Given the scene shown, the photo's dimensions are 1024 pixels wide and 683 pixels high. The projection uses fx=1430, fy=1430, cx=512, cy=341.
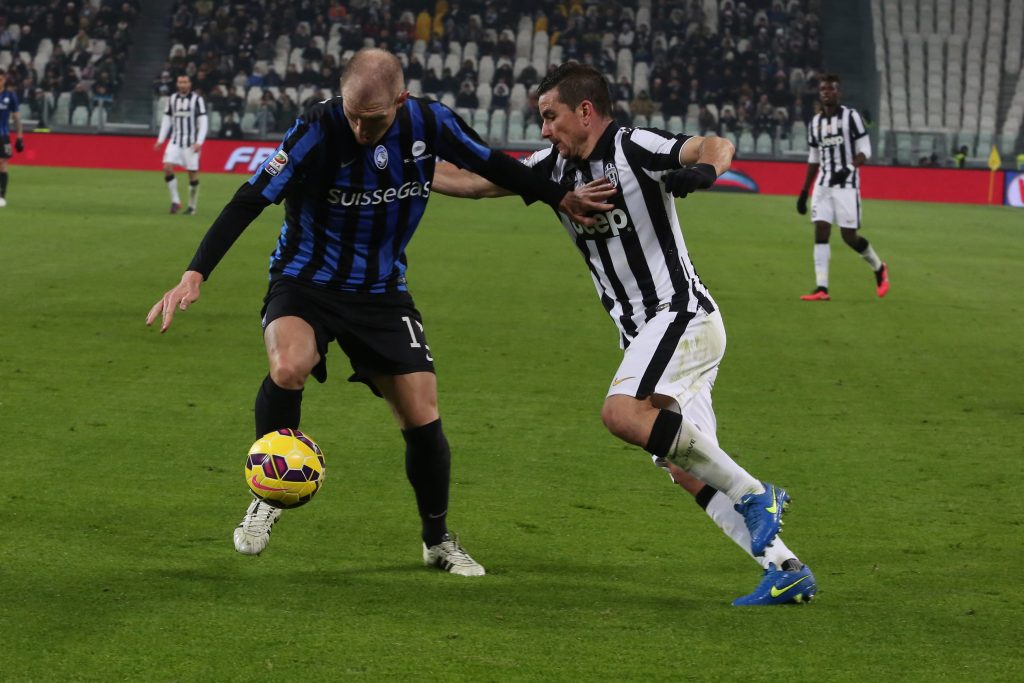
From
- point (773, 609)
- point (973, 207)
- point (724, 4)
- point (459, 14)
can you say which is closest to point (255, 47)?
point (459, 14)

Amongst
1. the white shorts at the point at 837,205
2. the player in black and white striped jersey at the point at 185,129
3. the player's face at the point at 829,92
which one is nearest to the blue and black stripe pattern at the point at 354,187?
the player's face at the point at 829,92

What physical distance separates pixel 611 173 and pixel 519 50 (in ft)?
123

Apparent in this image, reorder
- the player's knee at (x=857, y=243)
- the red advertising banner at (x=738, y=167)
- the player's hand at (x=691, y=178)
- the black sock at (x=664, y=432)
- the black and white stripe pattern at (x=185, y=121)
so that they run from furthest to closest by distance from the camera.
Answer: the red advertising banner at (x=738, y=167) → the black and white stripe pattern at (x=185, y=121) → the player's knee at (x=857, y=243) → the black sock at (x=664, y=432) → the player's hand at (x=691, y=178)

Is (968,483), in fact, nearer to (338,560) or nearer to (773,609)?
(773,609)

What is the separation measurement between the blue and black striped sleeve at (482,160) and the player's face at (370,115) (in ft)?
0.95

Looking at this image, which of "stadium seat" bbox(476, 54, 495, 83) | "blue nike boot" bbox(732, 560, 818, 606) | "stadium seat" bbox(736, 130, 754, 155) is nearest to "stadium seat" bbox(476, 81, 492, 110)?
"stadium seat" bbox(476, 54, 495, 83)

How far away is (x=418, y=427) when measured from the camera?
18.2 ft

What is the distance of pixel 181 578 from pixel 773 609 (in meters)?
2.10

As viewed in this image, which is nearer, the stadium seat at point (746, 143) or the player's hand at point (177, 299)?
the player's hand at point (177, 299)

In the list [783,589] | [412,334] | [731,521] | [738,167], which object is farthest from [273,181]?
[738,167]

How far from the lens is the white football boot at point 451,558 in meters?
5.37

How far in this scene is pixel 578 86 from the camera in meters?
5.40

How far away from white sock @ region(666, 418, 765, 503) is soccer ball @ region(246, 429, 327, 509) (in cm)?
132

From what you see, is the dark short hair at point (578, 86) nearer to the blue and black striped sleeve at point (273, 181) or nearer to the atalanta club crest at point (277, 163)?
the blue and black striped sleeve at point (273, 181)
